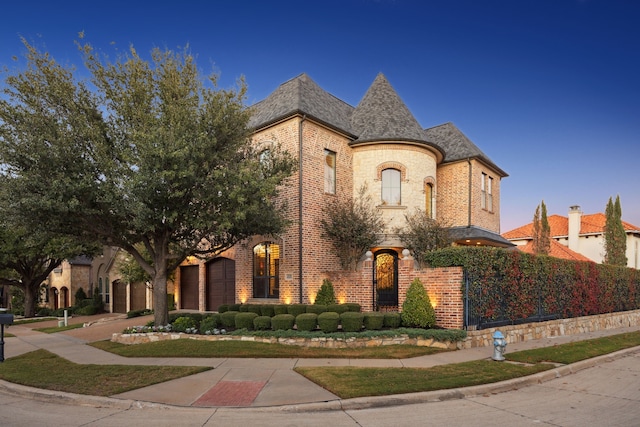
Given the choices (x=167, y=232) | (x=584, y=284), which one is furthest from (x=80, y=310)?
(x=584, y=284)

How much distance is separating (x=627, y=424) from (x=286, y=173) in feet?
35.3

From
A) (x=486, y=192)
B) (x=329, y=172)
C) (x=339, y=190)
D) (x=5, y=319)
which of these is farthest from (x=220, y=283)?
(x=486, y=192)

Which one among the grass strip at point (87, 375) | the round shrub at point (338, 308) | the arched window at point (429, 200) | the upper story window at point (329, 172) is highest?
the upper story window at point (329, 172)

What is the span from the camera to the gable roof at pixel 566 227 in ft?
138

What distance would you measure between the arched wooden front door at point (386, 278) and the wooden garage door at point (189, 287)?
9.92m

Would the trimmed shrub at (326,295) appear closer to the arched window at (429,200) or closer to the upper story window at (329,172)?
the upper story window at (329,172)

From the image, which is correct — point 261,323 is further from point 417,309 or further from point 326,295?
point 417,309

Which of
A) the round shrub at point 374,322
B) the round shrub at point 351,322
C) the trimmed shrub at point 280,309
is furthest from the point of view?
the trimmed shrub at point 280,309

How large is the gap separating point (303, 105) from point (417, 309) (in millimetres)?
9710

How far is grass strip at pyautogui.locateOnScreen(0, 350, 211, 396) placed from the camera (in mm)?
7969

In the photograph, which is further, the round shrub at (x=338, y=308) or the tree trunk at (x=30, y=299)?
the tree trunk at (x=30, y=299)

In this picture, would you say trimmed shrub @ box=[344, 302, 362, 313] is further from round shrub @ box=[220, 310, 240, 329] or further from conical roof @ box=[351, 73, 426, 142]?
conical roof @ box=[351, 73, 426, 142]

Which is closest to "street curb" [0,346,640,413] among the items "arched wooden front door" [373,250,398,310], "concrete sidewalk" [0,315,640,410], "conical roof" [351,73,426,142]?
"concrete sidewalk" [0,315,640,410]

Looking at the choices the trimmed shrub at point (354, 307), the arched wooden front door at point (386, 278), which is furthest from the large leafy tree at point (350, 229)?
the trimmed shrub at point (354, 307)
